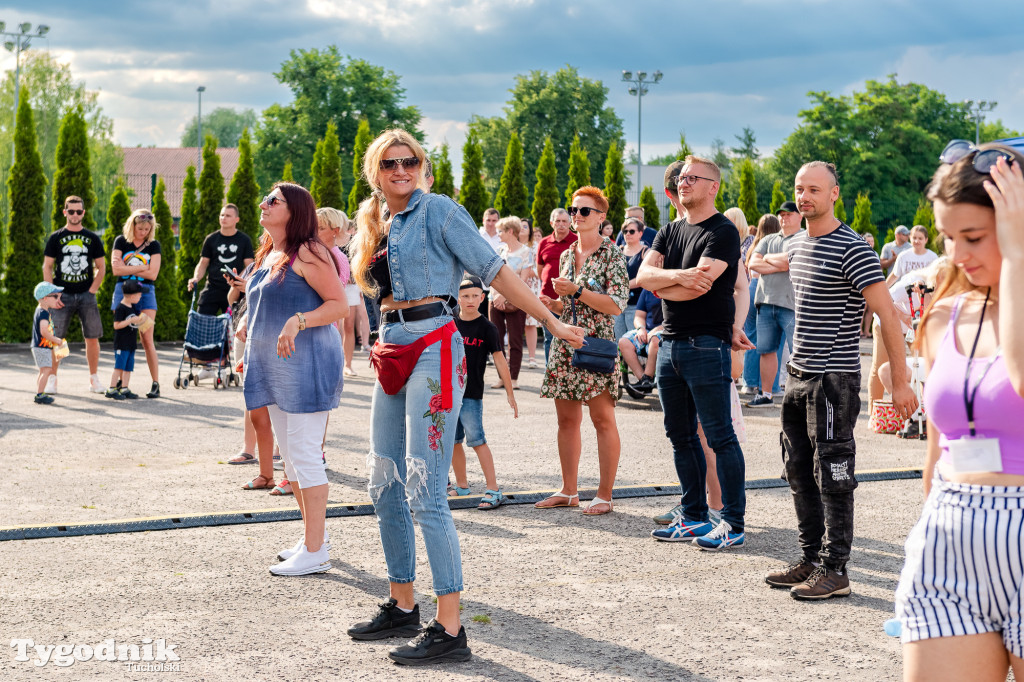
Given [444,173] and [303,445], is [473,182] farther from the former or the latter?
[303,445]

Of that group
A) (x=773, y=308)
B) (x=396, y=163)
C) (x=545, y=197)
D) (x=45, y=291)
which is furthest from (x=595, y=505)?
(x=545, y=197)

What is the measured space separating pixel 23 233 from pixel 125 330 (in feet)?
32.9

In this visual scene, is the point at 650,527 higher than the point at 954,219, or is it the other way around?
the point at 954,219

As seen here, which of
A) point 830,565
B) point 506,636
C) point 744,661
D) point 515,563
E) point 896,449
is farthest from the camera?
point 896,449

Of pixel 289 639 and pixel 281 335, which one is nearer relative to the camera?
pixel 289 639

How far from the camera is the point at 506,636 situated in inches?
175

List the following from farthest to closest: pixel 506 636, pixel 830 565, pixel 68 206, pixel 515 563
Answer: pixel 68 206
pixel 515 563
pixel 830 565
pixel 506 636

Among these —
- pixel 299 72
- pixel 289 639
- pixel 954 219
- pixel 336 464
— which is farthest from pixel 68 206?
pixel 299 72

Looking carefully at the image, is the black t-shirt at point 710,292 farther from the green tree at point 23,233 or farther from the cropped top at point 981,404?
the green tree at point 23,233

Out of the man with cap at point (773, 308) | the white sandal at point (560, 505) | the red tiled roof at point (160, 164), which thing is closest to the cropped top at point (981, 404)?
the white sandal at point (560, 505)

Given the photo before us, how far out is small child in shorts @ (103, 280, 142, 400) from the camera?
11.9m

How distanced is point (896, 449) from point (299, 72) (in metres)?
56.8

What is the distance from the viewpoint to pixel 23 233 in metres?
20.4

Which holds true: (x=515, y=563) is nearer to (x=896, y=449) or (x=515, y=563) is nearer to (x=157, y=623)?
(x=157, y=623)
